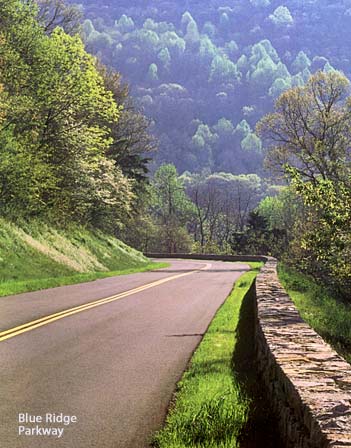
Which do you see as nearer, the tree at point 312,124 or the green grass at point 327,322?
the green grass at point 327,322

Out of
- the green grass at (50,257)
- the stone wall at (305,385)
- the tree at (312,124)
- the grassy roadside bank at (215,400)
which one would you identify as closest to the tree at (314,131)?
the tree at (312,124)

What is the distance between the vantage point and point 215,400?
18.6 feet

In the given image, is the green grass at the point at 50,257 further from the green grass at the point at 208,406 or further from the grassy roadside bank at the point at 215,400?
the green grass at the point at 208,406

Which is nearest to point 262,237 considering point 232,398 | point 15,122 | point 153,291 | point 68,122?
point 68,122

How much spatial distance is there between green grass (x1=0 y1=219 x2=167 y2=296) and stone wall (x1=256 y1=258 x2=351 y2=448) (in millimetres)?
11547

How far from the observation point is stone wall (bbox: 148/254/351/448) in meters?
3.47

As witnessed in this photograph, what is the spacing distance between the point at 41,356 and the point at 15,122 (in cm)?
2153

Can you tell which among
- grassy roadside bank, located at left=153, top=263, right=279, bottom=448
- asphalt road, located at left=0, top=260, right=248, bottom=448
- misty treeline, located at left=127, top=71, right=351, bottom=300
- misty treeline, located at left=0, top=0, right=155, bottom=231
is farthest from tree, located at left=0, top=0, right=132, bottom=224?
grassy roadside bank, located at left=153, top=263, right=279, bottom=448

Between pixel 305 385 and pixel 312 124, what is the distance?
109 feet

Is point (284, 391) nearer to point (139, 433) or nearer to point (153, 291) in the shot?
point (139, 433)

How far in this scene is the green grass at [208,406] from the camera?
4754 mm

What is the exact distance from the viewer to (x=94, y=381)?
6.72 meters

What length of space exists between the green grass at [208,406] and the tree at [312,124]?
88.9 feet

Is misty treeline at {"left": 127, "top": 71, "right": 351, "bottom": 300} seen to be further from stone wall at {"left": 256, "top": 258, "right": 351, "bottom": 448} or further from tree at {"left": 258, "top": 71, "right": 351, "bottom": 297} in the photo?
stone wall at {"left": 256, "top": 258, "right": 351, "bottom": 448}
